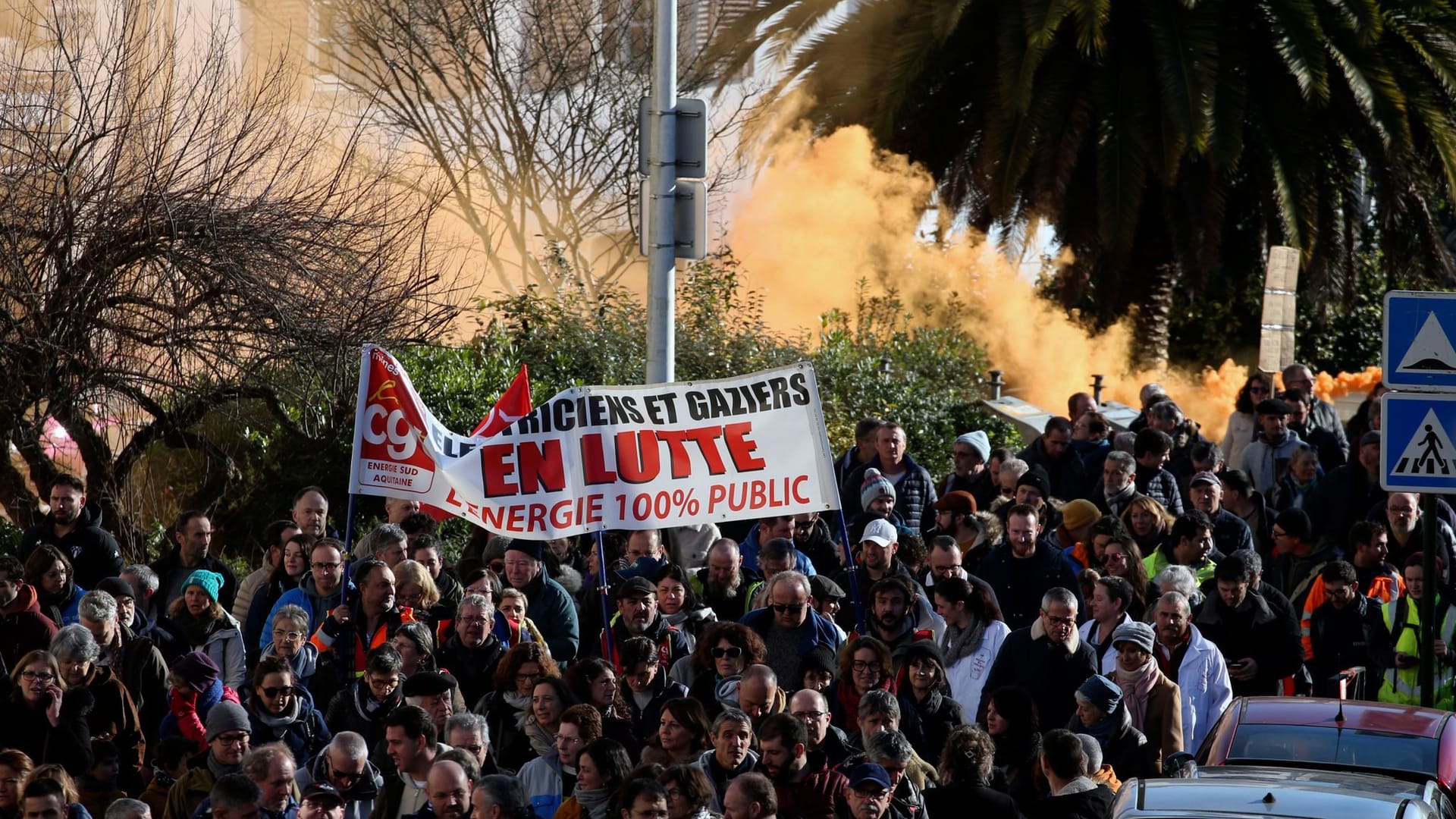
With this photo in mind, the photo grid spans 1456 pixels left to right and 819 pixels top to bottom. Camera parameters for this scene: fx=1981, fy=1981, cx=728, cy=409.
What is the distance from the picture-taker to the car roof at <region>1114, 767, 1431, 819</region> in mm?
6719

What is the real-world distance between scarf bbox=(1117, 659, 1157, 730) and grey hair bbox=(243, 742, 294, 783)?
369 cm

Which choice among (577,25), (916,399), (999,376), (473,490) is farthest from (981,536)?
(577,25)

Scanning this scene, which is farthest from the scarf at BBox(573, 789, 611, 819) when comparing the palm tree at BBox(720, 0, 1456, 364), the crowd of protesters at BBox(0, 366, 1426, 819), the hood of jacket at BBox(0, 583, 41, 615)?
the palm tree at BBox(720, 0, 1456, 364)

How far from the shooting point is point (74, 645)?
8.59 m

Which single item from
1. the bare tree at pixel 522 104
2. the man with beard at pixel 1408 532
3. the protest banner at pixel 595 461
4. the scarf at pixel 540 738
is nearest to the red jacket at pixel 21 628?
the protest banner at pixel 595 461

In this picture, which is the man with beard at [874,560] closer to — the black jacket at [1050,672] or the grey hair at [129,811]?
the black jacket at [1050,672]

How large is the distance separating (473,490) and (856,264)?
48.4ft

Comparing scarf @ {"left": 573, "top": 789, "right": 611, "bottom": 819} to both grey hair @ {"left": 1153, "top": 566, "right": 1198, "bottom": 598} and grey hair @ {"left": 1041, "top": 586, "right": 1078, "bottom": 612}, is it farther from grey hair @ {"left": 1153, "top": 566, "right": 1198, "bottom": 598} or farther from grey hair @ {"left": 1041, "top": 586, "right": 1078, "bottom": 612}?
grey hair @ {"left": 1153, "top": 566, "right": 1198, "bottom": 598}

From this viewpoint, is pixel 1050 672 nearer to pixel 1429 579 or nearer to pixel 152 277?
pixel 1429 579

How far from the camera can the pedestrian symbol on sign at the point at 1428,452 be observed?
28.5ft

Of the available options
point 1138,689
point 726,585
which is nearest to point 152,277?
point 726,585

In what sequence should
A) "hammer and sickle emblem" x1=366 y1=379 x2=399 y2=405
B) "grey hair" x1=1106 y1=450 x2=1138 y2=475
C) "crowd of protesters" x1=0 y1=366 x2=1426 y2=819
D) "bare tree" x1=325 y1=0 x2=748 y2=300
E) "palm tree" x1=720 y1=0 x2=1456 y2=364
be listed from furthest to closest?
"bare tree" x1=325 y1=0 x2=748 y2=300 < "palm tree" x1=720 y1=0 x2=1456 y2=364 < "grey hair" x1=1106 y1=450 x2=1138 y2=475 < "hammer and sickle emblem" x1=366 y1=379 x2=399 y2=405 < "crowd of protesters" x1=0 y1=366 x2=1426 y2=819

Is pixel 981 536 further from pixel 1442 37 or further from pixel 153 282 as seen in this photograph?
pixel 1442 37

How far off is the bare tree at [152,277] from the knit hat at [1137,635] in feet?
21.6
